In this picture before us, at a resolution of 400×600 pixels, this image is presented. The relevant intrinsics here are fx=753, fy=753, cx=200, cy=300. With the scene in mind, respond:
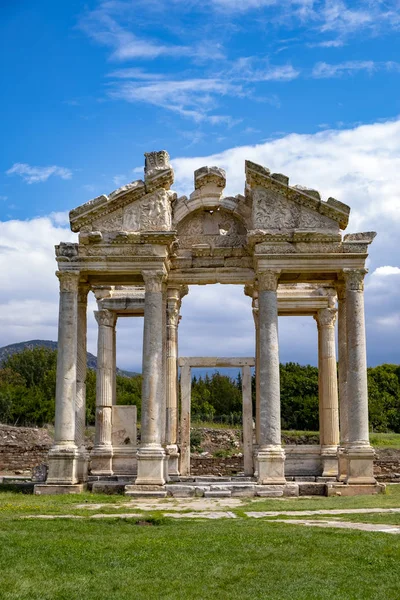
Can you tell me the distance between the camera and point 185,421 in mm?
30375

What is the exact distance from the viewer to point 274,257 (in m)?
25.7

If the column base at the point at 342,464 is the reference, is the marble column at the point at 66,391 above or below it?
above

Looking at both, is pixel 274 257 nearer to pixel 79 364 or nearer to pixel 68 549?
pixel 79 364

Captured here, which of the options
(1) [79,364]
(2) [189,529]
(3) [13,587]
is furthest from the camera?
(1) [79,364]

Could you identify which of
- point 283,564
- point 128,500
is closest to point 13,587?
point 283,564

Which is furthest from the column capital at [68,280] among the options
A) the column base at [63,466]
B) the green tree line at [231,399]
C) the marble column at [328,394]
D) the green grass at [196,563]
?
the green tree line at [231,399]

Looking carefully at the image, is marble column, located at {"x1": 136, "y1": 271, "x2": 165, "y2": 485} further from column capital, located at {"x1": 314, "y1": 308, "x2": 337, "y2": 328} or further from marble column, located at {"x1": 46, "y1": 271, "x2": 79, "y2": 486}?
column capital, located at {"x1": 314, "y1": 308, "x2": 337, "y2": 328}

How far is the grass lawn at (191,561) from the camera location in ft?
31.9

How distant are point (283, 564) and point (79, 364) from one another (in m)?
17.0

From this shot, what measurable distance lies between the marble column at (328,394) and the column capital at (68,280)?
11.4m

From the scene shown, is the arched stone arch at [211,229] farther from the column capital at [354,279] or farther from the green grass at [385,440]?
the green grass at [385,440]

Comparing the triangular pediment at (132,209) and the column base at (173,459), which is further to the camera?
the column base at (173,459)

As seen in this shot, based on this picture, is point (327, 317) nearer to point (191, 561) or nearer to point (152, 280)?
point (152, 280)

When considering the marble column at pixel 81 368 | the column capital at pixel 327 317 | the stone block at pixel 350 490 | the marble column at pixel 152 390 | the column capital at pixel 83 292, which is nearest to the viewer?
the stone block at pixel 350 490
